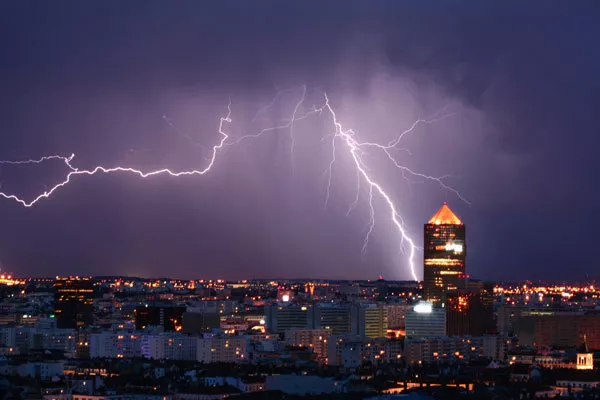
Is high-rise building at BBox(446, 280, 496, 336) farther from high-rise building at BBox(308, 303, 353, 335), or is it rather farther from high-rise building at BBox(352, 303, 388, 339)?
high-rise building at BBox(308, 303, 353, 335)

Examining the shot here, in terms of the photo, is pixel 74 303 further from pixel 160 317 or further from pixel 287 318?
pixel 287 318

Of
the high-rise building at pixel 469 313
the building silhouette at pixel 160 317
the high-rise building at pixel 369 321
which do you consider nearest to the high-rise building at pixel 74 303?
the building silhouette at pixel 160 317

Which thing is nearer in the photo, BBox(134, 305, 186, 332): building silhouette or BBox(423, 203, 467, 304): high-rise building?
BBox(134, 305, 186, 332): building silhouette

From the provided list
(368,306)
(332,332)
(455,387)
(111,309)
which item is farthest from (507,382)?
(111,309)

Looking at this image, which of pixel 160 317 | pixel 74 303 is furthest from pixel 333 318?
pixel 74 303

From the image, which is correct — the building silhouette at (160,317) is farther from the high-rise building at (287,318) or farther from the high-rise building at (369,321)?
the high-rise building at (369,321)

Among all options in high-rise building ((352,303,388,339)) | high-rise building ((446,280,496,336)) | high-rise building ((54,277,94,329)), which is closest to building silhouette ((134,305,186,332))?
high-rise building ((54,277,94,329))

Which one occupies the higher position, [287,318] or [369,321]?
[287,318]
